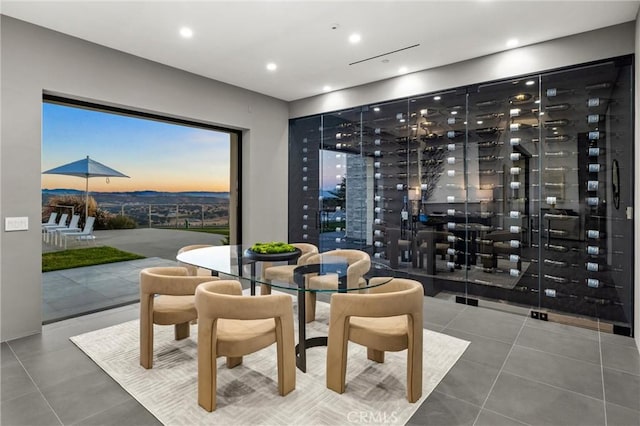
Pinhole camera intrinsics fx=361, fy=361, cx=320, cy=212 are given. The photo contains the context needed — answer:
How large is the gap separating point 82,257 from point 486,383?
4.31 metres

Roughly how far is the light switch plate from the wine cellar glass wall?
3766 millimetres

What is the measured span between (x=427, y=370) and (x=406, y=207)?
2723mm

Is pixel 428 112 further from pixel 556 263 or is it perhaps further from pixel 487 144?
pixel 556 263

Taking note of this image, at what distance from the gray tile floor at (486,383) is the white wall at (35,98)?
577 mm

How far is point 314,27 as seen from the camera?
3.64 m

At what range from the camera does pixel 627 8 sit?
3211 mm

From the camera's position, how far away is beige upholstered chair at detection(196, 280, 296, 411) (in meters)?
2.16

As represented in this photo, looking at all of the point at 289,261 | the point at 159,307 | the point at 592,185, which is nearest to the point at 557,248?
the point at 592,185

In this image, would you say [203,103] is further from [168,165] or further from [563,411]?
[563,411]

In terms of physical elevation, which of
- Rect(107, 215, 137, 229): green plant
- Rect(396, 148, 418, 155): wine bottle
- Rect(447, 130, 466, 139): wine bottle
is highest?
Rect(447, 130, 466, 139): wine bottle

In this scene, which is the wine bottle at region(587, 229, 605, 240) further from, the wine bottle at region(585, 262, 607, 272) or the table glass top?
the table glass top

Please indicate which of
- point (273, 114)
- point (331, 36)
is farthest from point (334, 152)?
point (331, 36)

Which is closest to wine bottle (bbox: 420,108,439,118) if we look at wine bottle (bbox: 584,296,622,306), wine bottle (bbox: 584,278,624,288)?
wine bottle (bbox: 584,278,624,288)

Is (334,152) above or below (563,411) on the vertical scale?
above
